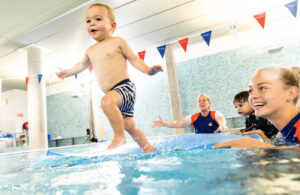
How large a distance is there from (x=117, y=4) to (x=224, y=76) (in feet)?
15.6

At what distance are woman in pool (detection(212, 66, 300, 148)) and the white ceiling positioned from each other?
4.45 meters

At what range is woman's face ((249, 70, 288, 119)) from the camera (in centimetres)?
134

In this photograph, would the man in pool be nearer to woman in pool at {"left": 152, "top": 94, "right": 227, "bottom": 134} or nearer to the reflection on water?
the reflection on water

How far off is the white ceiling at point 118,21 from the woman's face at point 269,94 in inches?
176

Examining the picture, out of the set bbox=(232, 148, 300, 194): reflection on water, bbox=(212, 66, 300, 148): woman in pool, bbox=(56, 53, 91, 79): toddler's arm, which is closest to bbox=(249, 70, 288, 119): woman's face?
bbox=(212, 66, 300, 148): woman in pool

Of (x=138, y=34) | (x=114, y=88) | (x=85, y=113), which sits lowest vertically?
(x=114, y=88)

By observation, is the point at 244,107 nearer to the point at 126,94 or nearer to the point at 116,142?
the point at 126,94

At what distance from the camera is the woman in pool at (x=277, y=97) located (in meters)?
1.34

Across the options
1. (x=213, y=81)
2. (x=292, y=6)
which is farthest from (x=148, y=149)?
(x=213, y=81)

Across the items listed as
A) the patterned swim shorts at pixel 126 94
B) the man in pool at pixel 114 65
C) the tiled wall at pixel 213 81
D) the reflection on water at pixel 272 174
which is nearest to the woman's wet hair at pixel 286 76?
the reflection on water at pixel 272 174

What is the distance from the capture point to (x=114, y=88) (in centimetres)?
209

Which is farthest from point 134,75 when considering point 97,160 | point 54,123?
point 97,160

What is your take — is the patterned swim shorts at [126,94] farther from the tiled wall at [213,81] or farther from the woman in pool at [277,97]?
the tiled wall at [213,81]

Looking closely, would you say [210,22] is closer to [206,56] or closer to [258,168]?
[206,56]
